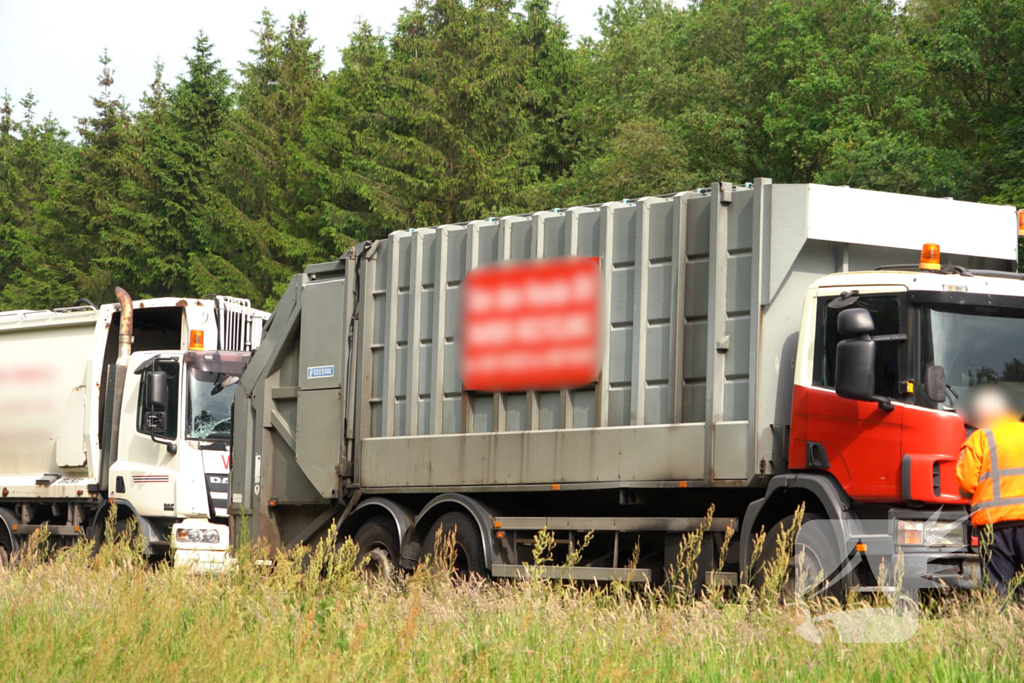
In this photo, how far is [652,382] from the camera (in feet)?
28.7

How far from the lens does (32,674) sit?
18.1 feet

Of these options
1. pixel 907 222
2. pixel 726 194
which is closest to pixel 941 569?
pixel 907 222

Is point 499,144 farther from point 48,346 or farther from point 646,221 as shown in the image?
point 646,221

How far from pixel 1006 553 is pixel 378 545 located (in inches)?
205

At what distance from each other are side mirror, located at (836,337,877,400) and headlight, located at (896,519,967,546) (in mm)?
779

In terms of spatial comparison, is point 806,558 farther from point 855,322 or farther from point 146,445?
point 146,445

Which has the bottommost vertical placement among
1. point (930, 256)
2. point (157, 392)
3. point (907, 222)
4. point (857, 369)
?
point (157, 392)

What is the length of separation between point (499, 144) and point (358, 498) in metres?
22.5

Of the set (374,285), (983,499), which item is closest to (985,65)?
(374,285)

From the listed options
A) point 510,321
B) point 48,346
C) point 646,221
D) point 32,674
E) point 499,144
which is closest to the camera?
point 32,674

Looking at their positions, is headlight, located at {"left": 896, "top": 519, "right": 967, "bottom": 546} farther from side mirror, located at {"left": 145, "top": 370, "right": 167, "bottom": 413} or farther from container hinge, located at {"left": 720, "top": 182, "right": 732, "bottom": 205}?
side mirror, located at {"left": 145, "top": 370, "right": 167, "bottom": 413}

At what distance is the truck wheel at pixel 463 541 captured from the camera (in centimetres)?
959

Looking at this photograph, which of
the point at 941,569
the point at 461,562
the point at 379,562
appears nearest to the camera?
the point at 941,569

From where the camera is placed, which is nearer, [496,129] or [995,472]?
[995,472]
